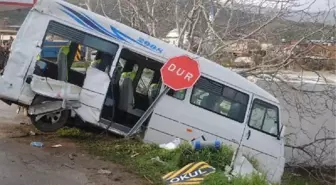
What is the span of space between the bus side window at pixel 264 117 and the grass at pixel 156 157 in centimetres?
217

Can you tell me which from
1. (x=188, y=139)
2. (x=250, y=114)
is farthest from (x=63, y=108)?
(x=250, y=114)

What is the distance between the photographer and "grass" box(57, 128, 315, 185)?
7027 mm

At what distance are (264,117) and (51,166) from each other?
518 centimetres

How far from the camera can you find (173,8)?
1517cm

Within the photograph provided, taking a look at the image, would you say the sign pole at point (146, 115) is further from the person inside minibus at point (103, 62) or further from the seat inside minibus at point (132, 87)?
the person inside minibus at point (103, 62)

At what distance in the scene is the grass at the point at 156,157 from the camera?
23.1ft

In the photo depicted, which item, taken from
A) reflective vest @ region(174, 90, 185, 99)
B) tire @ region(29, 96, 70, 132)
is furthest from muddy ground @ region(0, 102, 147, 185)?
reflective vest @ region(174, 90, 185, 99)

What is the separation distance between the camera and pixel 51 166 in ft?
23.9

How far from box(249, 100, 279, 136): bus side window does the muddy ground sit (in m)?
3.89

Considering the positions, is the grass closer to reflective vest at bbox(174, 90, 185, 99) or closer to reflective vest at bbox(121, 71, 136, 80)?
reflective vest at bbox(174, 90, 185, 99)

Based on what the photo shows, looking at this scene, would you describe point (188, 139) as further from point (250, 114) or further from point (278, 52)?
point (278, 52)

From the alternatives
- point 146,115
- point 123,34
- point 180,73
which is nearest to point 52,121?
point 146,115

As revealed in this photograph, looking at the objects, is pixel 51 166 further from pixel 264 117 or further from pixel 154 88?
pixel 264 117

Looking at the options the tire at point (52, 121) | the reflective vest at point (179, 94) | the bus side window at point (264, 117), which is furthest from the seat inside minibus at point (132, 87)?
the bus side window at point (264, 117)
